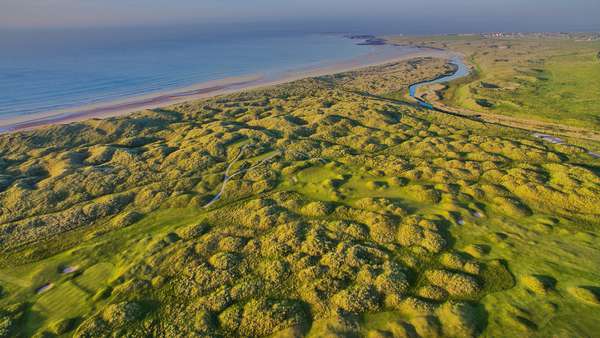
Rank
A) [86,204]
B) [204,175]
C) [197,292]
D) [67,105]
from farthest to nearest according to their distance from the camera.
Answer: [67,105] → [204,175] → [86,204] → [197,292]

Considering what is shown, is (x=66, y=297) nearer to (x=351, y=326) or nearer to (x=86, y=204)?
(x=86, y=204)

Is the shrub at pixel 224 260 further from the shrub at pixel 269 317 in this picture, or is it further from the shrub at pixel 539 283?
the shrub at pixel 539 283

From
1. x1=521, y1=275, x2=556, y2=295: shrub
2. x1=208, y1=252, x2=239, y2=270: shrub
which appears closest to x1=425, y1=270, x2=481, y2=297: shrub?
x1=521, y1=275, x2=556, y2=295: shrub

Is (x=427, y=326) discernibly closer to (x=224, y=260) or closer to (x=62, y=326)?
(x=224, y=260)

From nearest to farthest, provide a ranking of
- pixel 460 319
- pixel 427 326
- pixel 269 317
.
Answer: pixel 427 326, pixel 460 319, pixel 269 317

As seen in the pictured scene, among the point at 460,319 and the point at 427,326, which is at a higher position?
the point at 460,319

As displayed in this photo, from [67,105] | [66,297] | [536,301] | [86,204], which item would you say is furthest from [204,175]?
[67,105]

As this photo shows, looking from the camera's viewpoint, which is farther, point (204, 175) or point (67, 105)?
point (67, 105)

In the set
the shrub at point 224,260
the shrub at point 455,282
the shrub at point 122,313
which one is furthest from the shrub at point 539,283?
the shrub at point 122,313

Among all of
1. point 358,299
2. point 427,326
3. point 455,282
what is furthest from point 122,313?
point 455,282

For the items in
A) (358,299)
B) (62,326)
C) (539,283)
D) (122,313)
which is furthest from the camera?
(539,283)
